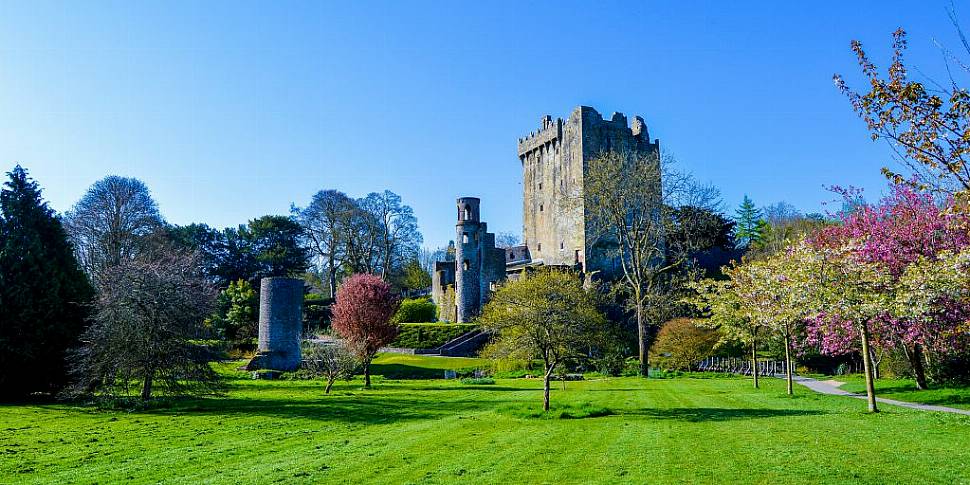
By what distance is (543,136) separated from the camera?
68.2 metres

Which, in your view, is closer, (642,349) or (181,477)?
(181,477)

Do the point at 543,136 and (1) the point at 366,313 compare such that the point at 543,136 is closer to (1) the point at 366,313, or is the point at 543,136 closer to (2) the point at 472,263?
(2) the point at 472,263

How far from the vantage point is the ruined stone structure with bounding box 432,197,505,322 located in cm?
5659

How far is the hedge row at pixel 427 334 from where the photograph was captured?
159ft

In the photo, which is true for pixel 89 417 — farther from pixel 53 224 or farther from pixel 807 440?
pixel 807 440

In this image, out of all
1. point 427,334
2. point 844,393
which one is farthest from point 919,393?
point 427,334

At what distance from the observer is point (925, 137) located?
7.39m

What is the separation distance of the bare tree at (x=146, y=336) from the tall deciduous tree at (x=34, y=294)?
217cm

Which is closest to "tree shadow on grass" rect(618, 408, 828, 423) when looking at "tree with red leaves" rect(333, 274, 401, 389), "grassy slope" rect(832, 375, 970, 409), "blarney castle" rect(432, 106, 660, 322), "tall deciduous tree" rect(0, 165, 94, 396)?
"grassy slope" rect(832, 375, 970, 409)

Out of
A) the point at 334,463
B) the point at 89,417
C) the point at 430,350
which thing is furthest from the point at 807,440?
the point at 430,350

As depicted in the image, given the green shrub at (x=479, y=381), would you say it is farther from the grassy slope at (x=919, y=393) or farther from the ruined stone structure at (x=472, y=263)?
the ruined stone structure at (x=472, y=263)

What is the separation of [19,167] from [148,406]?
33.2ft

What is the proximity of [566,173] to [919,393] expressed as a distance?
4487cm

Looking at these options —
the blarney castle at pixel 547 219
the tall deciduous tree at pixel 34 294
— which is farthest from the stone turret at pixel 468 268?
the tall deciduous tree at pixel 34 294
